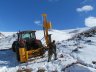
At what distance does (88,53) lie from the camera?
61.0 feet

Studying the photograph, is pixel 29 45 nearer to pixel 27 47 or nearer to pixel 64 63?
pixel 27 47

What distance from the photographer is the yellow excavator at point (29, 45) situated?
1766cm

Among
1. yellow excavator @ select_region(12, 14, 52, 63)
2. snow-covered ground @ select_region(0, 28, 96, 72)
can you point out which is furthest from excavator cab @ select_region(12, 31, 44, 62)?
snow-covered ground @ select_region(0, 28, 96, 72)

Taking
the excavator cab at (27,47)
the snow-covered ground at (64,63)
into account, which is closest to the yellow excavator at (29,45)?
the excavator cab at (27,47)

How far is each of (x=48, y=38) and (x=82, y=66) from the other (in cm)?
533

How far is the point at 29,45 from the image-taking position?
65.2ft

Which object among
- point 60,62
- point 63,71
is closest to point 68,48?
point 60,62

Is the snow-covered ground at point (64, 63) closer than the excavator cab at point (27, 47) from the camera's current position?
Yes

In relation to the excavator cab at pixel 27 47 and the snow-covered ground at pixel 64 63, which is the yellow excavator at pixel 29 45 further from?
the snow-covered ground at pixel 64 63

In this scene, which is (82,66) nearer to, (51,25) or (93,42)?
(51,25)

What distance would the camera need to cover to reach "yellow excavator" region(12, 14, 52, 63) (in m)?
17.7

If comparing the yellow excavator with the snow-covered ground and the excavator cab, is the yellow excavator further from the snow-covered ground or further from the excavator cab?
the snow-covered ground

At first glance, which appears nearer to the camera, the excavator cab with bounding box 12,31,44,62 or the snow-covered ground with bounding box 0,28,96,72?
the snow-covered ground with bounding box 0,28,96,72

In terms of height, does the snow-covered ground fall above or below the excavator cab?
below
